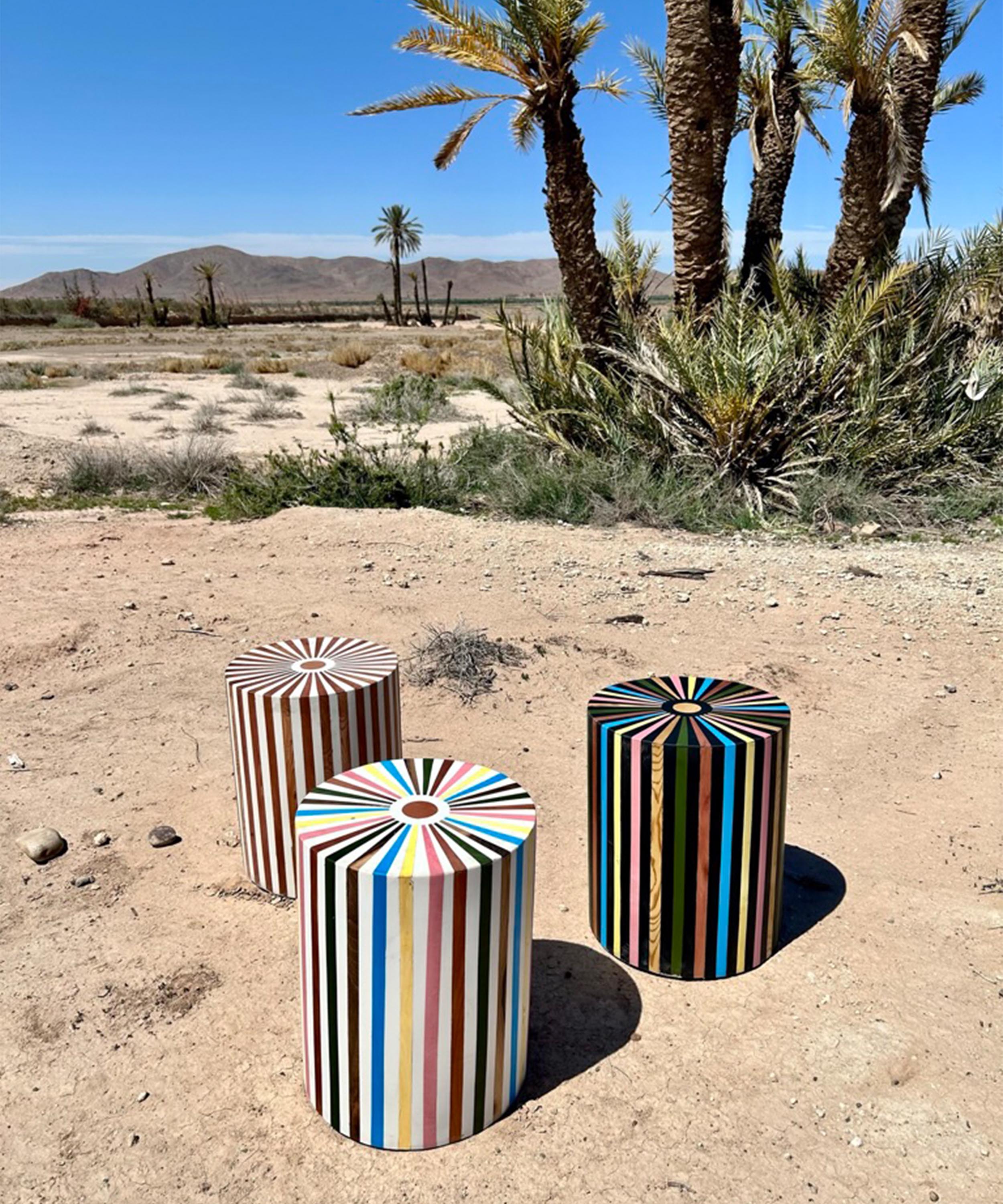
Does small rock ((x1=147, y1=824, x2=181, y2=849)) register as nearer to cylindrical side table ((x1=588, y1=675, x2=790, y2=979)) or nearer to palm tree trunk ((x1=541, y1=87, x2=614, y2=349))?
cylindrical side table ((x1=588, y1=675, x2=790, y2=979))

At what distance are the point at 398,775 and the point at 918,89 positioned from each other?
10169mm

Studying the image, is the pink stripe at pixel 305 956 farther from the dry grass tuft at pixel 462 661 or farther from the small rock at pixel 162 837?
the dry grass tuft at pixel 462 661

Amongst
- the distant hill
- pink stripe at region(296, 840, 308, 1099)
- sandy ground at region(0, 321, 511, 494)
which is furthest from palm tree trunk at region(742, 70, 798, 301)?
the distant hill

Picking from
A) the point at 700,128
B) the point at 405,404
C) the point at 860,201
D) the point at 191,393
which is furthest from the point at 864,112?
the point at 191,393

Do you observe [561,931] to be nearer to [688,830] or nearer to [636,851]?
[636,851]

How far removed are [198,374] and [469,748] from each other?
28.0 metres

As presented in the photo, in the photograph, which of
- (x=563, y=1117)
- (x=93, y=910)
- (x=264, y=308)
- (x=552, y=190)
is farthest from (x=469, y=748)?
→ (x=264, y=308)

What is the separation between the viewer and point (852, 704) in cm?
555

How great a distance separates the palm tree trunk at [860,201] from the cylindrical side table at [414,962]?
8.94 metres

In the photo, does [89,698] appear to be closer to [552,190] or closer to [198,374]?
[552,190]

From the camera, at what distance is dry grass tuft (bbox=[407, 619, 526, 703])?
5.78 meters

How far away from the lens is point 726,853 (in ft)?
10.6

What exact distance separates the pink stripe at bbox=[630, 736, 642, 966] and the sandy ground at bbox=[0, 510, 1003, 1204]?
15 cm

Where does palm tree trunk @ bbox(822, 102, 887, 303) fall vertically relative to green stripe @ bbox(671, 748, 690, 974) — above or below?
above
